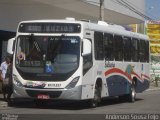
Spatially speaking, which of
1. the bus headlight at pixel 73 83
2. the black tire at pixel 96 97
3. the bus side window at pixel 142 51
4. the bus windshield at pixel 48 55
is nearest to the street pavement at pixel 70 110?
the black tire at pixel 96 97

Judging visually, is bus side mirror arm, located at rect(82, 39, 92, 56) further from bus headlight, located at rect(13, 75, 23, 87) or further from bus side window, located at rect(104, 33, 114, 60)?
bus headlight, located at rect(13, 75, 23, 87)

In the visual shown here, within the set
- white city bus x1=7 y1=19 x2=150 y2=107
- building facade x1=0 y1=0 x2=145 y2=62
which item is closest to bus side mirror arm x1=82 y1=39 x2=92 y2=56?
white city bus x1=7 y1=19 x2=150 y2=107

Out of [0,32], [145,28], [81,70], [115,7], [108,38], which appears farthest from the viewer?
[145,28]

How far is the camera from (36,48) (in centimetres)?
1884

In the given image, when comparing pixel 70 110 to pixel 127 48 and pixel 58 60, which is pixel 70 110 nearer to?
pixel 58 60

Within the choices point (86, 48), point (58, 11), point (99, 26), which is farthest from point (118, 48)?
point (58, 11)

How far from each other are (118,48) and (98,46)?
7.67 ft

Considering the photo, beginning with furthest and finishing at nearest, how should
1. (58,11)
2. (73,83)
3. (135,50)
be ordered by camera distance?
(58,11) < (135,50) < (73,83)

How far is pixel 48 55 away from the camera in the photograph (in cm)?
1867

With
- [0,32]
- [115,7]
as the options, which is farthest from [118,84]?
[115,7]

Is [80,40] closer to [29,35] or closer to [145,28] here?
[29,35]

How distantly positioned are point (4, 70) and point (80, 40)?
420 centimetres

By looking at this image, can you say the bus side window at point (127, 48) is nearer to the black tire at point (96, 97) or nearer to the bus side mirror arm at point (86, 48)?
the black tire at point (96, 97)

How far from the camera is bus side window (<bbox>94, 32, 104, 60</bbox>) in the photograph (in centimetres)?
1986
